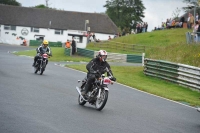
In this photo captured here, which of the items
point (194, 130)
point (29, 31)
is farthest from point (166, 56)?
point (29, 31)

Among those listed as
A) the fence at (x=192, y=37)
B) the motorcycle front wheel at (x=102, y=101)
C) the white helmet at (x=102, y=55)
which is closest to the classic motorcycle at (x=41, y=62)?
the fence at (x=192, y=37)

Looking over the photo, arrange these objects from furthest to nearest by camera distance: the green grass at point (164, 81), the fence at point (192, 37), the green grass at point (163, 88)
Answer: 1. the fence at point (192, 37)
2. the green grass at point (164, 81)
3. the green grass at point (163, 88)

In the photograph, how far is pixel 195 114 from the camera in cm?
1691

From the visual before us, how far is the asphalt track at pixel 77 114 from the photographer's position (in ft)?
36.0

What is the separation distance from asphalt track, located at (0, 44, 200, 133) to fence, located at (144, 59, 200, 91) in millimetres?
5744

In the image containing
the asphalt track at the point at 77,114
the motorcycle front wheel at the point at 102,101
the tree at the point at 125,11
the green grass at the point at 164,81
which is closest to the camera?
the asphalt track at the point at 77,114

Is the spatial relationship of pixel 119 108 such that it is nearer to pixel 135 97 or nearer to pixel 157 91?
pixel 135 97

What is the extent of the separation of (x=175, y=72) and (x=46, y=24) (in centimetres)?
8086

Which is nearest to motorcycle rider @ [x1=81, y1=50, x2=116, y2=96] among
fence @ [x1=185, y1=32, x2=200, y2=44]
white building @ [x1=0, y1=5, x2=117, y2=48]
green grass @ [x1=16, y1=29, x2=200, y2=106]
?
green grass @ [x1=16, y1=29, x2=200, y2=106]

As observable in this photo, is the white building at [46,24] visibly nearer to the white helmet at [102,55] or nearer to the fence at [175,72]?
the fence at [175,72]

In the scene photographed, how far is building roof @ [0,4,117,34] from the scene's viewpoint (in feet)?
351

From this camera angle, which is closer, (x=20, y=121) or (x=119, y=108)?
(x=20, y=121)

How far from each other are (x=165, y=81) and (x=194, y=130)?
1663 centimetres

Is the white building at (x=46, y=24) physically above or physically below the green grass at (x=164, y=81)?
above
